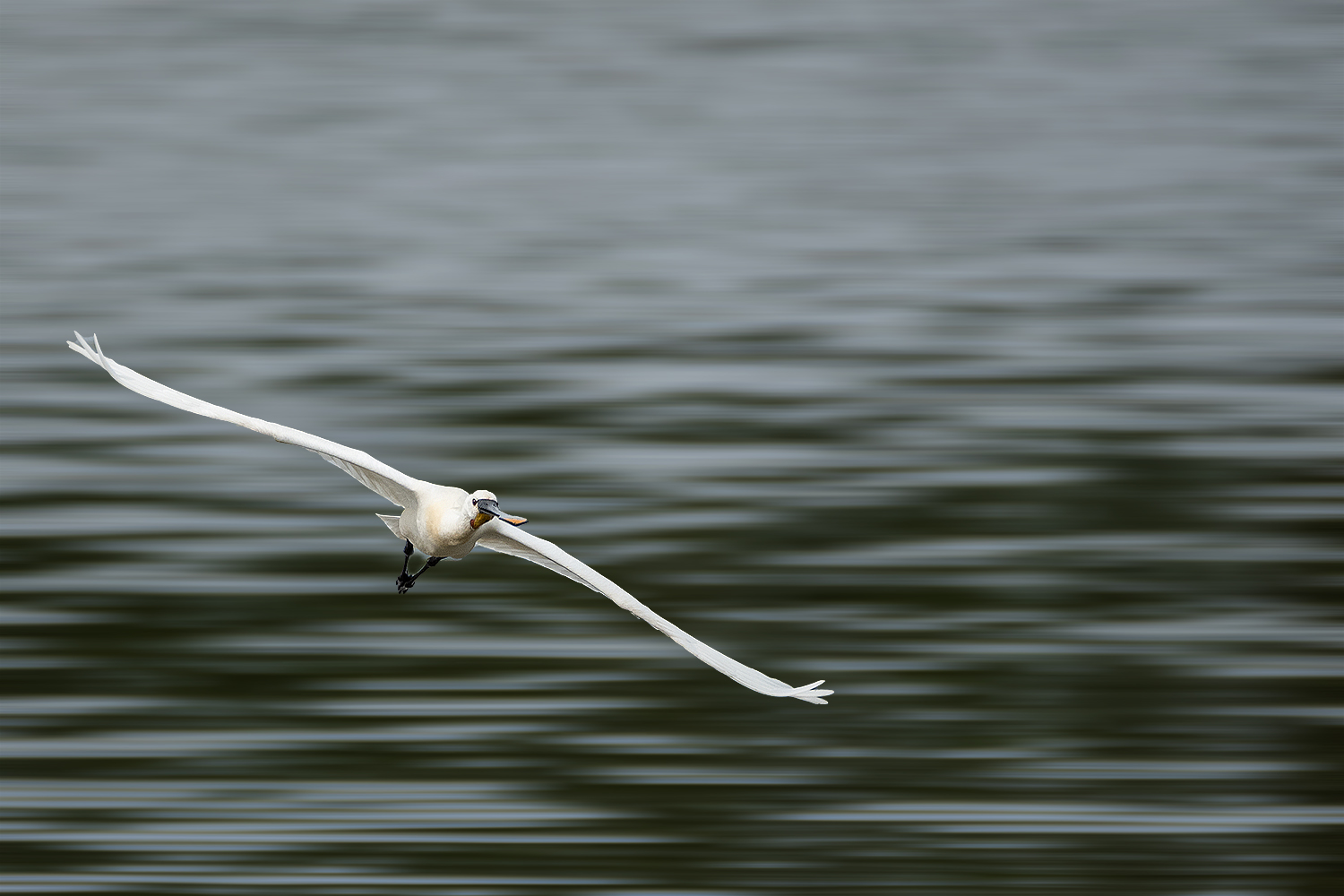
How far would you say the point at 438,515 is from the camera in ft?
12.6

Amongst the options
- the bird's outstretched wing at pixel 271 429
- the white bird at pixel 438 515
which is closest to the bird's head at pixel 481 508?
the white bird at pixel 438 515

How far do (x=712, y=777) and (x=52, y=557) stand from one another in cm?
268

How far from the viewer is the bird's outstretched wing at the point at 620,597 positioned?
3.91 metres

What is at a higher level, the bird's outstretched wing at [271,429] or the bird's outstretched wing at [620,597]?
the bird's outstretched wing at [271,429]

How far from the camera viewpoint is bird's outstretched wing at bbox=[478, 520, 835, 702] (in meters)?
3.91

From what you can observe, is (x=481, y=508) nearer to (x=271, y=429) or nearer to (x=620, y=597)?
(x=620, y=597)

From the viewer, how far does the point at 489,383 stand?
7.16 m

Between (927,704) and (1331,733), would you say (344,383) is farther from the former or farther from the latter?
(1331,733)

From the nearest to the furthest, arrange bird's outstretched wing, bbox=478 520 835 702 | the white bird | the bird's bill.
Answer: the bird's bill
the white bird
bird's outstretched wing, bbox=478 520 835 702

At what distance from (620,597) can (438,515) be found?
0.55m

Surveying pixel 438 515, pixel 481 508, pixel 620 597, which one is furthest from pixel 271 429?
pixel 620 597

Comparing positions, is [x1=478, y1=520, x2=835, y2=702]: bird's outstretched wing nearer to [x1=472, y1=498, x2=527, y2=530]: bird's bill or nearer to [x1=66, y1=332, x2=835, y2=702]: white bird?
[x1=66, y1=332, x2=835, y2=702]: white bird

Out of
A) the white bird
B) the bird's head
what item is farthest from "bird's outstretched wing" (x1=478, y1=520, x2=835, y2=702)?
the bird's head

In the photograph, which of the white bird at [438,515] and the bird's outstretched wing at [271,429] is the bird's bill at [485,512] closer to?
the white bird at [438,515]
